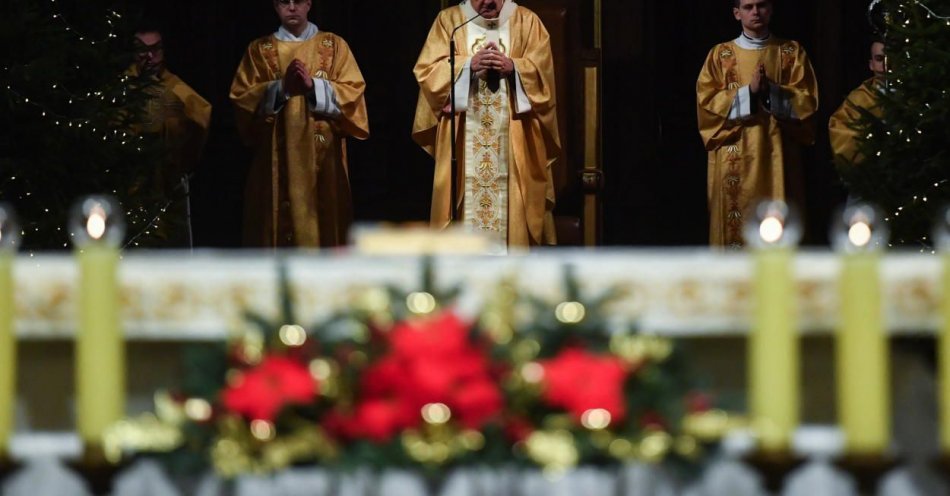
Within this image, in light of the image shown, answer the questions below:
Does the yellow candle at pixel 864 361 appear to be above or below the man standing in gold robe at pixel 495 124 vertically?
below

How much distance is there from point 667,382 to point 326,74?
6.65 metres

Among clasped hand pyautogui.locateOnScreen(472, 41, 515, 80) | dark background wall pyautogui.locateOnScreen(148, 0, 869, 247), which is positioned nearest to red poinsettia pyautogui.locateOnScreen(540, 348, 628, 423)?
clasped hand pyautogui.locateOnScreen(472, 41, 515, 80)

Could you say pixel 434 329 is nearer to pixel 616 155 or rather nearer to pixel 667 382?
pixel 667 382

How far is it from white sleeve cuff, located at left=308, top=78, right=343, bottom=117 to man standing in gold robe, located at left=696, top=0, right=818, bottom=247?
189 cm

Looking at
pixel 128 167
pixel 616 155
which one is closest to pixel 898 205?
pixel 128 167

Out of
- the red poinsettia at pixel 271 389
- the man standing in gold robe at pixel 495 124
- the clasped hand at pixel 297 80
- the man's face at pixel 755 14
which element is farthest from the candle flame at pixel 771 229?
the man's face at pixel 755 14

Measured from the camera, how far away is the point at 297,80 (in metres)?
7.84

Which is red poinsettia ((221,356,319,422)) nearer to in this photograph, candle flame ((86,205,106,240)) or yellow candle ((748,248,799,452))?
candle flame ((86,205,106,240))

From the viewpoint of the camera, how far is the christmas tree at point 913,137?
568 cm

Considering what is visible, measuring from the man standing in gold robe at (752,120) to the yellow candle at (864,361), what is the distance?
255 inches

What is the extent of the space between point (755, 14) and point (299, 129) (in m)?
2.45

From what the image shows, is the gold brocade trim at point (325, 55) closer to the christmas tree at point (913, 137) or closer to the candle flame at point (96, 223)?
the christmas tree at point (913, 137)

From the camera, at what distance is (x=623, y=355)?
66.8 inches

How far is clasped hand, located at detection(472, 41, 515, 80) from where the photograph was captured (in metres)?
7.39
